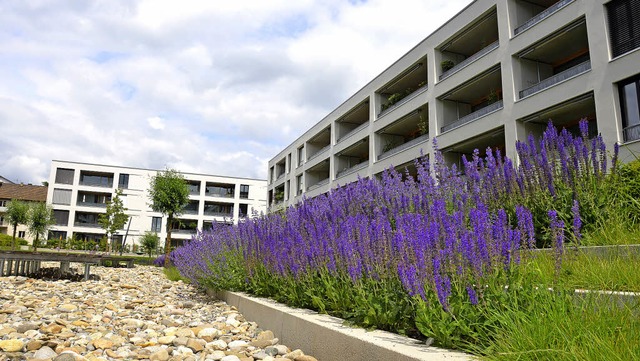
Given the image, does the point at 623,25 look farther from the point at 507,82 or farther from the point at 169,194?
the point at 169,194

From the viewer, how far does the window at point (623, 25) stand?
12883 millimetres

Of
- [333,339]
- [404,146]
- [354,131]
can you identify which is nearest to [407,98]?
[404,146]

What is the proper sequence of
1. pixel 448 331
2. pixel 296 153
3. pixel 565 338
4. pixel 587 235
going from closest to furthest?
1. pixel 565 338
2. pixel 448 331
3. pixel 587 235
4. pixel 296 153

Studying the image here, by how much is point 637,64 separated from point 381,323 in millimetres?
13756

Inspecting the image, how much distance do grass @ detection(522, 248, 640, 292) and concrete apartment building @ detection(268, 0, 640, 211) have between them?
17.4 ft

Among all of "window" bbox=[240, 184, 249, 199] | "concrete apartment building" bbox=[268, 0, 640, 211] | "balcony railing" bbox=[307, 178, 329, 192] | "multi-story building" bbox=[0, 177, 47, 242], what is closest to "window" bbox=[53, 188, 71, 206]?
"multi-story building" bbox=[0, 177, 47, 242]

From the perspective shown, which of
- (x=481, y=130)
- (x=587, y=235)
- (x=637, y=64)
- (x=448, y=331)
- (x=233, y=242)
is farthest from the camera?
(x=481, y=130)

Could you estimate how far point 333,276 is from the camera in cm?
369

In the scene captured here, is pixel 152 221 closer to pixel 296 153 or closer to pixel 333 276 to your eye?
pixel 296 153

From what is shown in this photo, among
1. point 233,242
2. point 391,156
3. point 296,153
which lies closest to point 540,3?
point 391,156

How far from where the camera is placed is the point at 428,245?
2.76 metres

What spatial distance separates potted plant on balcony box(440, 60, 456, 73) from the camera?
21.5 metres

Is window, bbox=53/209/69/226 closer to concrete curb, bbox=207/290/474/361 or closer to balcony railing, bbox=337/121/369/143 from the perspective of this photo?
balcony railing, bbox=337/121/369/143

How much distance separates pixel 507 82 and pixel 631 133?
18.1 feet
